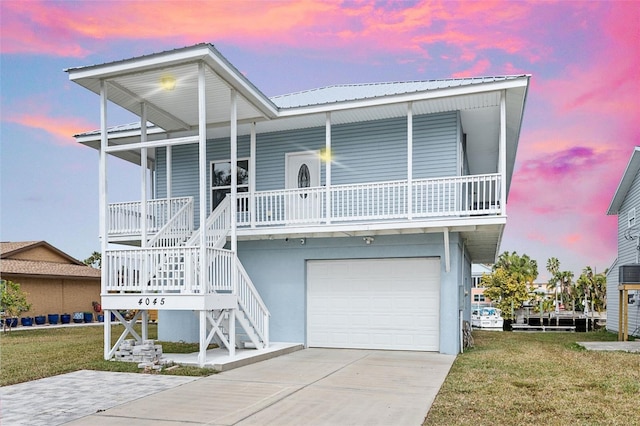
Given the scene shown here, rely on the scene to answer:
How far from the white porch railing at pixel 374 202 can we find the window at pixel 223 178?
996 mm

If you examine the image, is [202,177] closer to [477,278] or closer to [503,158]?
[503,158]

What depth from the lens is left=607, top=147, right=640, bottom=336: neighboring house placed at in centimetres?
1798

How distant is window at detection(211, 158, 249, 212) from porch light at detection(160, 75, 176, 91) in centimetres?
390

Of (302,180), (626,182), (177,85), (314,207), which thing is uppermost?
(177,85)

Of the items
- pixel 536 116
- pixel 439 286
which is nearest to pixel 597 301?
pixel 536 116

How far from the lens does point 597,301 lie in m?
49.9

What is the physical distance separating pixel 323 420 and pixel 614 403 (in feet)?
13.0

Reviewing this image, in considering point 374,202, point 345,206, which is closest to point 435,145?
point 374,202

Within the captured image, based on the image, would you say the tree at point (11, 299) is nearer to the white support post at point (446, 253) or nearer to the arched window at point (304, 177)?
the arched window at point (304, 177)

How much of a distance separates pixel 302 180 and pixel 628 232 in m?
12.7

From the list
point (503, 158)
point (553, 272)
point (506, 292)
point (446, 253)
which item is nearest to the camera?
point (503, 158)

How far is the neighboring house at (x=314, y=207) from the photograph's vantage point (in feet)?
35.4

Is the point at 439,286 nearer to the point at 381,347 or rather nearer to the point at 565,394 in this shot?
the point at 381,347

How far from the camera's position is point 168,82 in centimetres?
1086
